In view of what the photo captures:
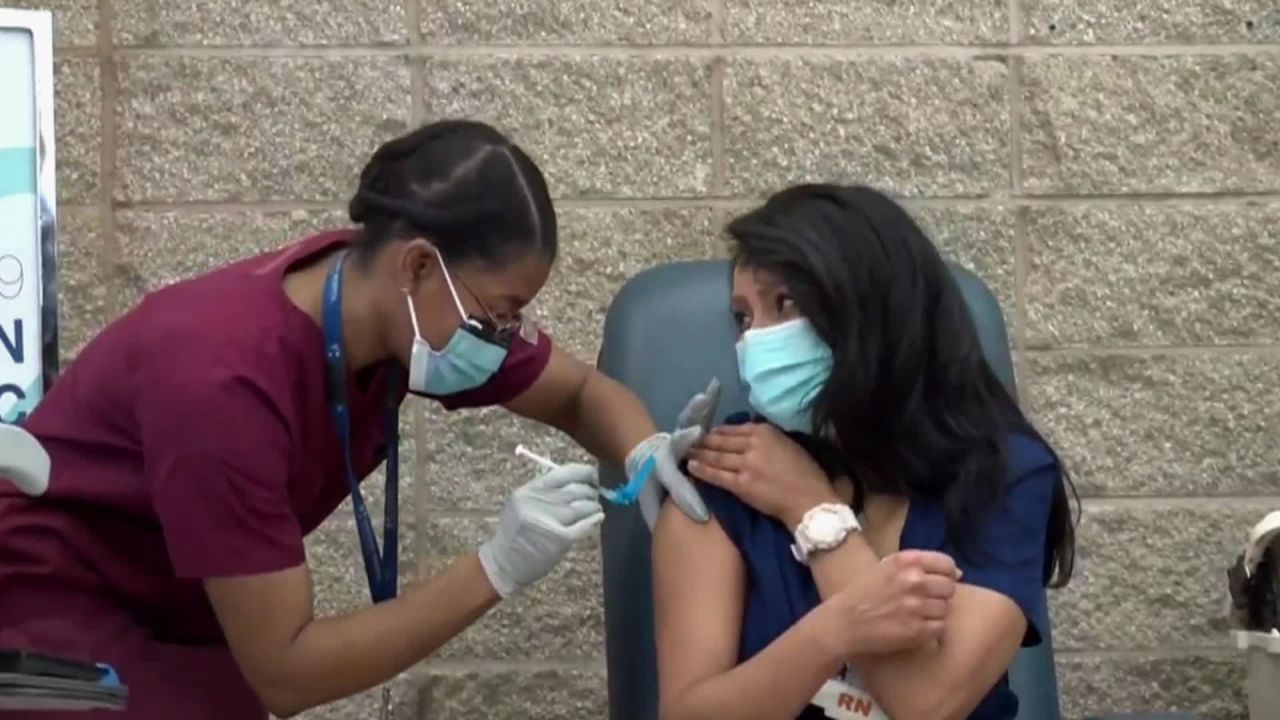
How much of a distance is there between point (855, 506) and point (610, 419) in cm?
31

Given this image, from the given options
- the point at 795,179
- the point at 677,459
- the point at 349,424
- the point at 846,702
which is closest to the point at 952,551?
the point at 846,702

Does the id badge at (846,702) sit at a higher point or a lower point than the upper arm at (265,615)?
lower

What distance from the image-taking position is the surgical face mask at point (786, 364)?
1.61 meters

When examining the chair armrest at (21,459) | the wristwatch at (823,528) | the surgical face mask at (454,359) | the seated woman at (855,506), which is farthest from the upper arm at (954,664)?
the chair armrest at (21,459)

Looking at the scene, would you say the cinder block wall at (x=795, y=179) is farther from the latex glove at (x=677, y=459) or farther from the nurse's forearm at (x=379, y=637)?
the nurse's forearm at (x=379, y=637)

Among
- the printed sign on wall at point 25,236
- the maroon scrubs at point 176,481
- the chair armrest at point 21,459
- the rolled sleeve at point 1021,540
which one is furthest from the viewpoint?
the printed sign on wall at point 25,236

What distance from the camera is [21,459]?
1.25 meters

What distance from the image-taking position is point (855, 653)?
1.52 metres

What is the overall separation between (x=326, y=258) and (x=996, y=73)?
1.16 metres

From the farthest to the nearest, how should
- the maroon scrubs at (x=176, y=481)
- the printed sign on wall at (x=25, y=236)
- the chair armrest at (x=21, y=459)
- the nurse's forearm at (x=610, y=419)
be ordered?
the printed sign on wall at (x=25, y=236) → the nurse's forearm at (x=610, y=419) → the maroon scrubs at (x=176, y=481) → the chair armrest at (x=21, y=459)

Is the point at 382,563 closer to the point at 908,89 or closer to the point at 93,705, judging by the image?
the point at 93,705

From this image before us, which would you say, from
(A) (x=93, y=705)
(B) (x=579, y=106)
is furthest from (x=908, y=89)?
(A) (x=93, y=705)

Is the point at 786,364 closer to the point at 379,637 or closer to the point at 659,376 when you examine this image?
the point at 659,376

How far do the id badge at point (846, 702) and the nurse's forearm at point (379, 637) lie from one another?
0.35 m
